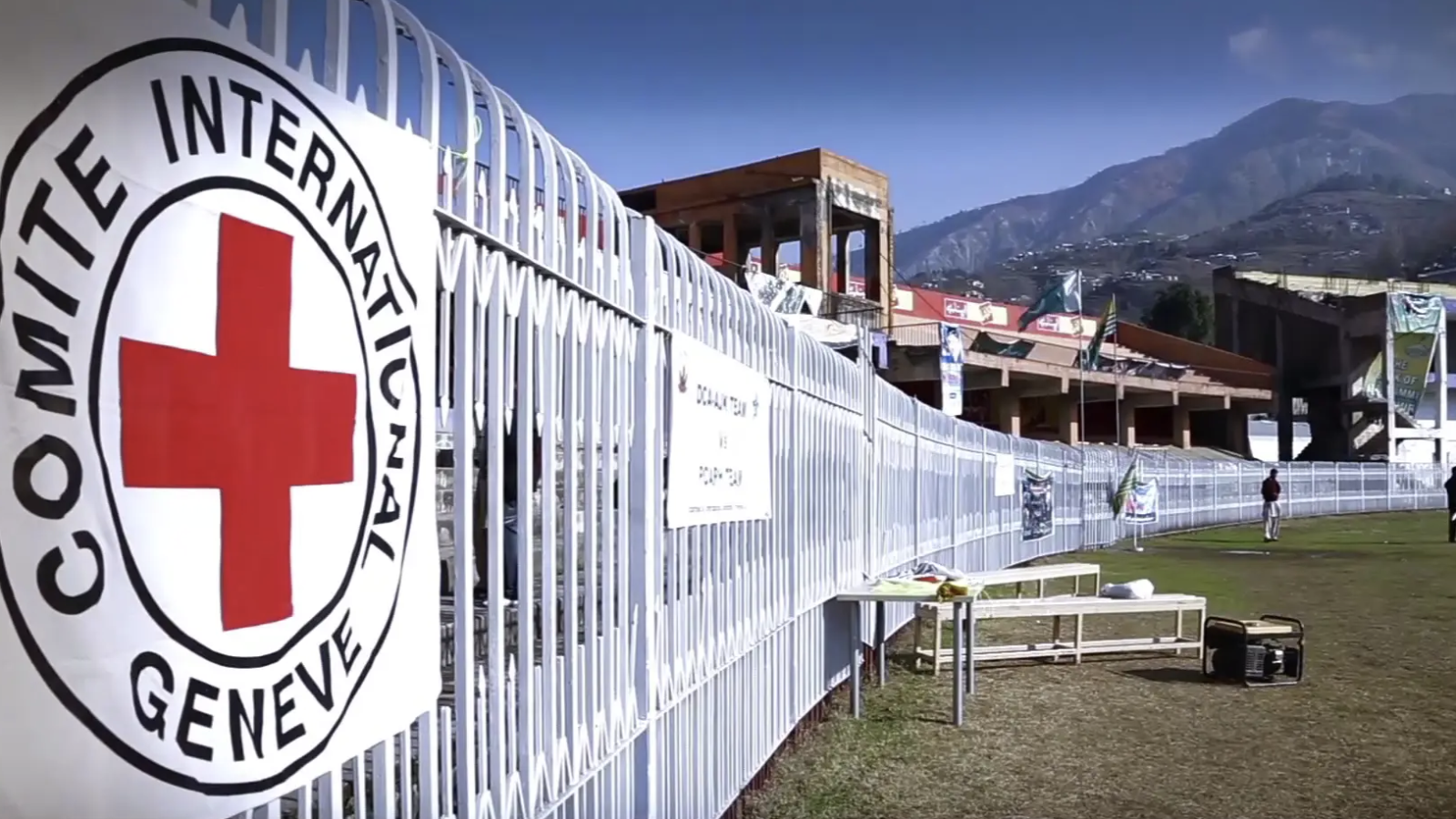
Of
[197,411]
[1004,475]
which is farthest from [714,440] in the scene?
[1004,475]

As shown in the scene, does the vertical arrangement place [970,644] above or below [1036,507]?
below

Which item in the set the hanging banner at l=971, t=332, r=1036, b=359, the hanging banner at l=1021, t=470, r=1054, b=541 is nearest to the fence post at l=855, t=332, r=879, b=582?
the hanging banner at l=1021, t=470, r=1054, b=541

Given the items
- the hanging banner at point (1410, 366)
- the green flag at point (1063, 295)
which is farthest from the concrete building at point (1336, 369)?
the green flag at point (1063, 295)

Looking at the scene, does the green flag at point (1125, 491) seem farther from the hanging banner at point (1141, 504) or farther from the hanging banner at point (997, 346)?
the hanging banner at point (997, 346)

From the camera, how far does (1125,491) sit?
88.1 feet

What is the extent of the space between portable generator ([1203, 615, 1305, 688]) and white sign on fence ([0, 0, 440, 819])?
8641 mm

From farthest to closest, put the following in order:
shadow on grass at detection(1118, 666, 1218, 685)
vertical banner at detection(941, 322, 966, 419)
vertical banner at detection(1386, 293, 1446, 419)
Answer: vertical banner at detection(1386, 293, 1446, 419), vertical banner at detection(941, 322, 966, 419), shadow on grass at detection(1118, 666, 1218, 685)

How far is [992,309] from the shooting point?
5309cm

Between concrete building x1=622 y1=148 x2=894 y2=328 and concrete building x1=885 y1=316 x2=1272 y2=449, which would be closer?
concrete building x1=622 y1=148 x2=894 y2=328

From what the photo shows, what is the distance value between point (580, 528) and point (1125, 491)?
24350 mm

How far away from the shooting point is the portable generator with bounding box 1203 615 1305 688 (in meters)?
9.93

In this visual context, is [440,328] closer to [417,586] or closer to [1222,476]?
[417,586]

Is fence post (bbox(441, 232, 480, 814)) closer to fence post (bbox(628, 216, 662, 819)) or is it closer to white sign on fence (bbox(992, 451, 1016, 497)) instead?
fence post (bbox(628, 216, 662, 819))

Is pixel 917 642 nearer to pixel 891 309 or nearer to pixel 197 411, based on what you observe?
pixel 197 411
